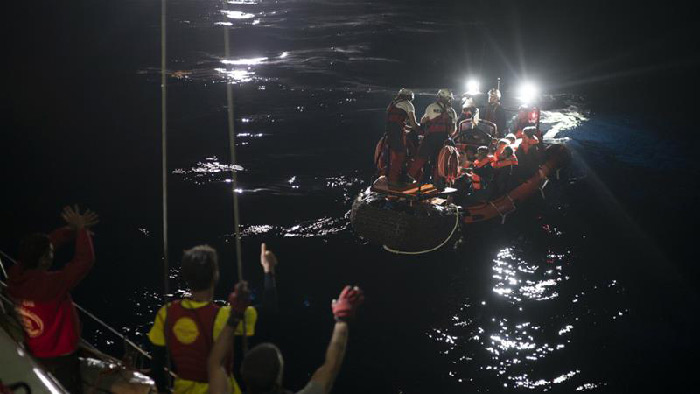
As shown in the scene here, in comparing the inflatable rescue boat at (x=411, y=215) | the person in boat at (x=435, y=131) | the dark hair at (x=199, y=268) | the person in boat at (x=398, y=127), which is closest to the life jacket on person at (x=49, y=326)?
the dark hair at (x=199, y=268)

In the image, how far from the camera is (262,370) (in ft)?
11.5

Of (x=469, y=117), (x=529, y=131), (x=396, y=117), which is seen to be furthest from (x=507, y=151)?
(x=396, y=117)

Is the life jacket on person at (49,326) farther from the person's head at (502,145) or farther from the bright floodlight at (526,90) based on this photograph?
the bright floodlight at (526,90)

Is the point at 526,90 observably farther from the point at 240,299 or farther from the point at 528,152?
the point at 240,299

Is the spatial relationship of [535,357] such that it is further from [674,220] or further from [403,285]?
[674,220]

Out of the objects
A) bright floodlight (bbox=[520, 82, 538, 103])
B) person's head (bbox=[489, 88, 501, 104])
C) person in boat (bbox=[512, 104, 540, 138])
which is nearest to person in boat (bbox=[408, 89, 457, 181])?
person in boat (bbox=[512, 104, 540, 138])

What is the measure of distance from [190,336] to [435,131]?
887 centimetres

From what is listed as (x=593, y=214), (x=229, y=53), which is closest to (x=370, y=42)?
(x=229, y=53)

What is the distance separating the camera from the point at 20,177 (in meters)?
17.1

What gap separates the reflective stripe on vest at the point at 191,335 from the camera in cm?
421

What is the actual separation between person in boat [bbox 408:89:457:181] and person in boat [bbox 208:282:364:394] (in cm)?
848

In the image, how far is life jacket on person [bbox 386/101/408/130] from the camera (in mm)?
11766

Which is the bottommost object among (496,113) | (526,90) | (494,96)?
(496,113)

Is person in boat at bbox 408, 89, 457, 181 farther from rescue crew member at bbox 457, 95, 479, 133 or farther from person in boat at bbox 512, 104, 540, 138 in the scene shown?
person in boat at bbox 512, 104, 540, 138
